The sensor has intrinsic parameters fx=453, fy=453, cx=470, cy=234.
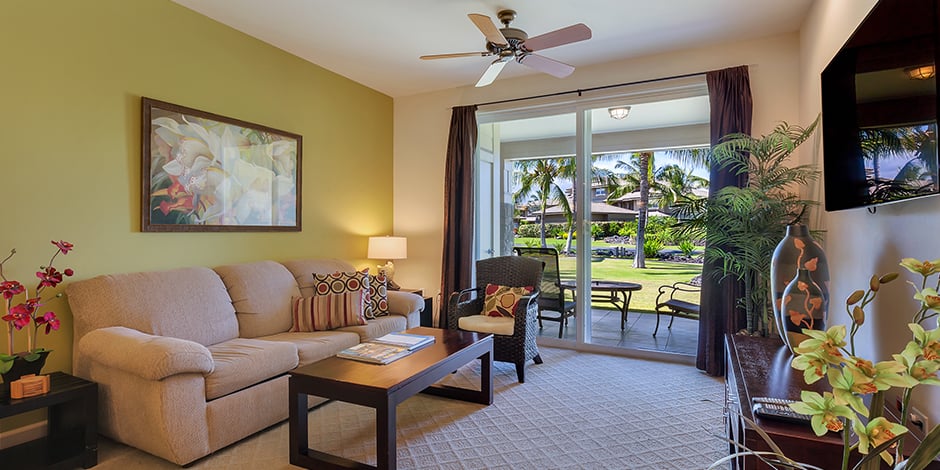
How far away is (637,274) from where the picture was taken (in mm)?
4488

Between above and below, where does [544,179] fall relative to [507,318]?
above

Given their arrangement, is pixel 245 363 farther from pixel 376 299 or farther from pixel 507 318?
pixel 507 318

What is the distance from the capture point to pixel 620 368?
3941mm

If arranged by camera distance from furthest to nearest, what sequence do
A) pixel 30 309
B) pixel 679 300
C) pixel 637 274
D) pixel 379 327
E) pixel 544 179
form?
1. pixel 544 179
2. pixel 637 274
3. pixel 679 300
4. pixel 379 327
5. pixel 30 309

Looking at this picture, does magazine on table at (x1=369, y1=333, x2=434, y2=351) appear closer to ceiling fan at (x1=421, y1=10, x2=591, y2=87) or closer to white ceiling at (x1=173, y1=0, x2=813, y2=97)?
ceiling fan at (x1=421, y1=10, x2=591, y2=87)

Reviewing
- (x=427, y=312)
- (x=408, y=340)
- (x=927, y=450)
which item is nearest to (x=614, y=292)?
(x=427, y=312)

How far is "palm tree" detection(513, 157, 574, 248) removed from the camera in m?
4.64

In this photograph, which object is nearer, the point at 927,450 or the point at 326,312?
the point at 927,450

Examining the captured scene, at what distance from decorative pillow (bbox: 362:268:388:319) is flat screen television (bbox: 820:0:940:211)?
316cm

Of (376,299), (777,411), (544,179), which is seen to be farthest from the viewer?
(544,179)

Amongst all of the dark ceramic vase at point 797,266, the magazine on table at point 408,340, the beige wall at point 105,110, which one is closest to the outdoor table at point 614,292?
the magazine on table at point 408,340

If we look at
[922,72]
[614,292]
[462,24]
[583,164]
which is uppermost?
[462,24]

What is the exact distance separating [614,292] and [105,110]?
4344 millimetres

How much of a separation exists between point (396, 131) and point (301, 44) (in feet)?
5.47
